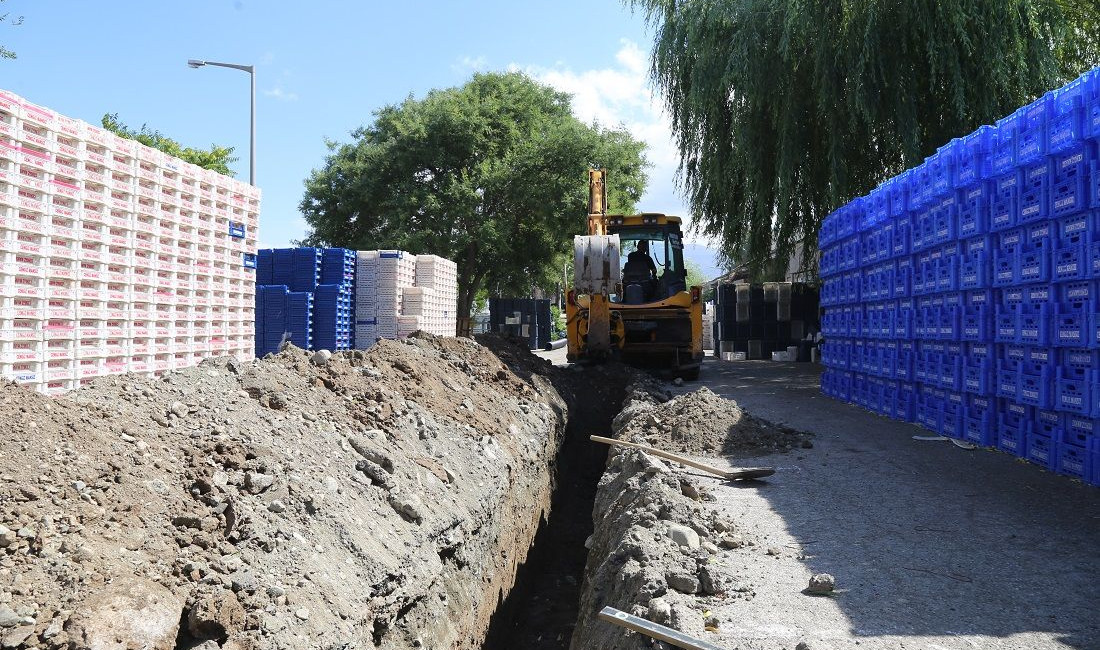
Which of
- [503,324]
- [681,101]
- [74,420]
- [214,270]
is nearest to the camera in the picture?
[74,420]

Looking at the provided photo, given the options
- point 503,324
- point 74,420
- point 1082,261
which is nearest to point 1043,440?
point 1082,261

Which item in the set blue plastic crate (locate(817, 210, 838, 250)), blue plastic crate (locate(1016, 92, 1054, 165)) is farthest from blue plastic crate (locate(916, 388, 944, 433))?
blue plastic crate (locate(817, 210, 838, 250))

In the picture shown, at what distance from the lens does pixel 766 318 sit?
21.2 metres

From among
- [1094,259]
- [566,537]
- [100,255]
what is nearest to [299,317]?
[100,255]

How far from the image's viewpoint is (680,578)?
405cm

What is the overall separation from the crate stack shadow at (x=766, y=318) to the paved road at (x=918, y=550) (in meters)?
13.0

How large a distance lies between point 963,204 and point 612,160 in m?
20.9

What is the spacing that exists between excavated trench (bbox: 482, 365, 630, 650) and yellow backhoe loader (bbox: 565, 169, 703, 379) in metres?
0.79

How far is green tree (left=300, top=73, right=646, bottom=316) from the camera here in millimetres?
27422

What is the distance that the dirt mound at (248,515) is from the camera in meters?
3.54

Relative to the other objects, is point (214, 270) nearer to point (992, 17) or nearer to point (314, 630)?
point (314, 630)

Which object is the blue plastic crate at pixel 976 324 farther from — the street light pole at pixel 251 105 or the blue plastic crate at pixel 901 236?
the street light pole at pixel 251 105

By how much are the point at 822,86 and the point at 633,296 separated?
4.69m

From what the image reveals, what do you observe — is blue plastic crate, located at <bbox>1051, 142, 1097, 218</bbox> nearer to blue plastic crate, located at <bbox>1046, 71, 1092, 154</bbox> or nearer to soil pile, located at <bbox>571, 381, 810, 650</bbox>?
→ blue plastic crate, located at <bbox>1046, 71, 1092, 154</bbox>
